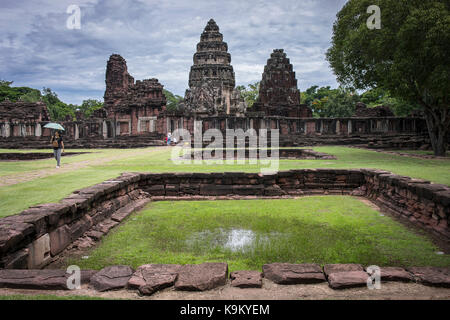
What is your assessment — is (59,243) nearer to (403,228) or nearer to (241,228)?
(241,228)

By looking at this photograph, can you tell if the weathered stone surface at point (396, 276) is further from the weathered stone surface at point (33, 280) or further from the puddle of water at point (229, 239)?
the weathered stone surface at point (33, 280)

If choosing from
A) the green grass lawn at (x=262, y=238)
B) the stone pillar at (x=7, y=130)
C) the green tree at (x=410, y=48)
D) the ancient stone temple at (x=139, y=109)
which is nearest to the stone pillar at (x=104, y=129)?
the ancient stone temple at (x=139, y=109)

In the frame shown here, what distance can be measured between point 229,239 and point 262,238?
0.49 metres

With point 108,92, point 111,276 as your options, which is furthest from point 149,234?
point 108,92

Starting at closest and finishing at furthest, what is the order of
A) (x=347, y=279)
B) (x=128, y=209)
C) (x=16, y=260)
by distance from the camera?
(x=347, y=279)
(x=16, y=260)
(x=128, y=209)

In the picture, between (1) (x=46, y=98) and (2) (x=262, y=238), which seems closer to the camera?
(2) (x=262, y=238)

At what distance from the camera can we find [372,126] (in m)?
27.4

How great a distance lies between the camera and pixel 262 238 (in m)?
4.71

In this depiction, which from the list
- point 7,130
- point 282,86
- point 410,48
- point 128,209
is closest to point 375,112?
point 282,86

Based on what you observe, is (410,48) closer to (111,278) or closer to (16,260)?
(111,278)

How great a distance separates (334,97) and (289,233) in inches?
1843

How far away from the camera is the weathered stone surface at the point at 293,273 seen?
2.96 metres

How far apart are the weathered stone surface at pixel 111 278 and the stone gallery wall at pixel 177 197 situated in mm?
1030

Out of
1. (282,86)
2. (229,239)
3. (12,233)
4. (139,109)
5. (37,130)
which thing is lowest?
(229,239)
